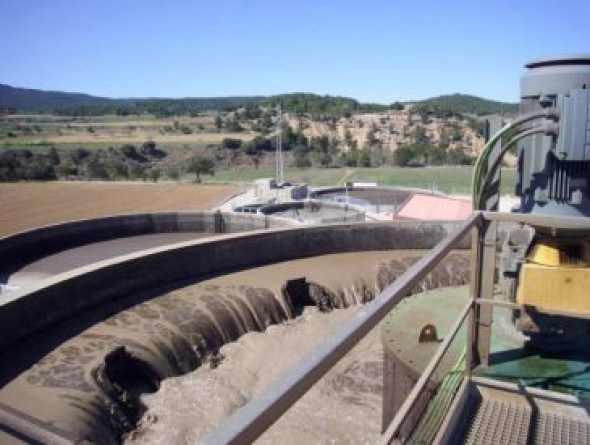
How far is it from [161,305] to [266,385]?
390 centimetres

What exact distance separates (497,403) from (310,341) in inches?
350

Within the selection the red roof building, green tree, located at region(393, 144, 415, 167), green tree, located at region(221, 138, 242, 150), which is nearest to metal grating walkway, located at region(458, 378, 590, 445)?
the red roof building

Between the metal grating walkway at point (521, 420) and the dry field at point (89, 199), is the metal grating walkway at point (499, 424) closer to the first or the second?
the metal grating walkway at point (521, 420)

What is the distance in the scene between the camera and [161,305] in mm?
11820

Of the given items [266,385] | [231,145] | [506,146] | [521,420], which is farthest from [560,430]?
[231,145]

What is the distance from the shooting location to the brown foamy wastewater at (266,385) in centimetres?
927

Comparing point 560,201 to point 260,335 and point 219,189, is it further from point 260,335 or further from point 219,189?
point 219,189

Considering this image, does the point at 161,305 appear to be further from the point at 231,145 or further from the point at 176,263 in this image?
the point at 231,145

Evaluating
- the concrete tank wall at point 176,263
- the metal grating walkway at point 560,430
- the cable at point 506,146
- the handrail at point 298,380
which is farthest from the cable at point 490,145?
the concrete tank wall at point 176,263

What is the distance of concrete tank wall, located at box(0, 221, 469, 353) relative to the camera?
9932 millimetres

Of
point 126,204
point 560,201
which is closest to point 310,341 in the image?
point 560,201

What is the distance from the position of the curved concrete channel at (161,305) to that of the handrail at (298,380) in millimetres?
7441

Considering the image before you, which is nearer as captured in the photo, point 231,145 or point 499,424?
point 499,424

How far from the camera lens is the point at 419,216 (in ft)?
73.0
